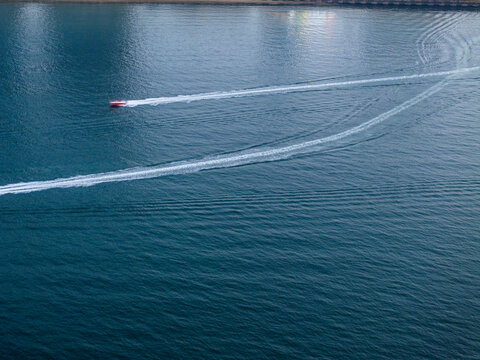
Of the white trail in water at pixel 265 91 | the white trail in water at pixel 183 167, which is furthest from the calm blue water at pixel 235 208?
the white trail in water at pixel 265 91

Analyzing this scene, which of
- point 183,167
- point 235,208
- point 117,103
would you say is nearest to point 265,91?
point 117,103

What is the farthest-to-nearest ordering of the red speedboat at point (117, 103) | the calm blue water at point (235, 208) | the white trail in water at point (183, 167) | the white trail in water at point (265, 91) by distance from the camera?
the white trail in water at point (265, 91) → the red speedboat at point (117, 103) → the white trail in water at point (183, 167) → the calm blue water at point (235, 208)

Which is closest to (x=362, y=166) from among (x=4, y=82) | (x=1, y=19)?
(x=4, y=82)

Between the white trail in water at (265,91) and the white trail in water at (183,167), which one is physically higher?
the white trail in water at (265,91)

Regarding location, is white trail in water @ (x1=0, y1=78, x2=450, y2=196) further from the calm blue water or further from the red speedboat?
the red speedboat

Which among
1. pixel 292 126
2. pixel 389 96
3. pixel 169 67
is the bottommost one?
pixel 292 126

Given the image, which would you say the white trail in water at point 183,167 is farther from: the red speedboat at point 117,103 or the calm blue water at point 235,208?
the red speedboat at point 117,103

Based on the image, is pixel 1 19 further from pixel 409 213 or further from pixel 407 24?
pixel 409 213

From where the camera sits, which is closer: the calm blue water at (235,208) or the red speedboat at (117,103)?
the calm blue water at (235,208)

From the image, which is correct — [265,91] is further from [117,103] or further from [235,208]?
[235,208]
